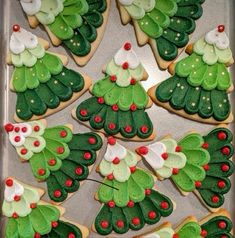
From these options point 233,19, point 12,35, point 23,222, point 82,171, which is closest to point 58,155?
point 82,171

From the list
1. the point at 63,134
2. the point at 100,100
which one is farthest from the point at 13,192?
the point at 100,100

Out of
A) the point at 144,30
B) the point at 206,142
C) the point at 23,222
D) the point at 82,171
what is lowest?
the point at 23,222

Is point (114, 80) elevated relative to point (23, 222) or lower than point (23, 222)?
elevated

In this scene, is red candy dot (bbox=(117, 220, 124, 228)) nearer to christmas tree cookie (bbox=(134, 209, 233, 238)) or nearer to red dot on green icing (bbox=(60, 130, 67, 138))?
christmas tree cookie (bbox=(134, 209, 233, 238))

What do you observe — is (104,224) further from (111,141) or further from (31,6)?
(31,6)

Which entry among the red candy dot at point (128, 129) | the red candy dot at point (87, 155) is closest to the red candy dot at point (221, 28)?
the red candy dot at point (128, 129)

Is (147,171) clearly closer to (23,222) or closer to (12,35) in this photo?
(23,222)

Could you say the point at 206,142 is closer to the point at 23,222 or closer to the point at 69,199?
the point at 69,199
